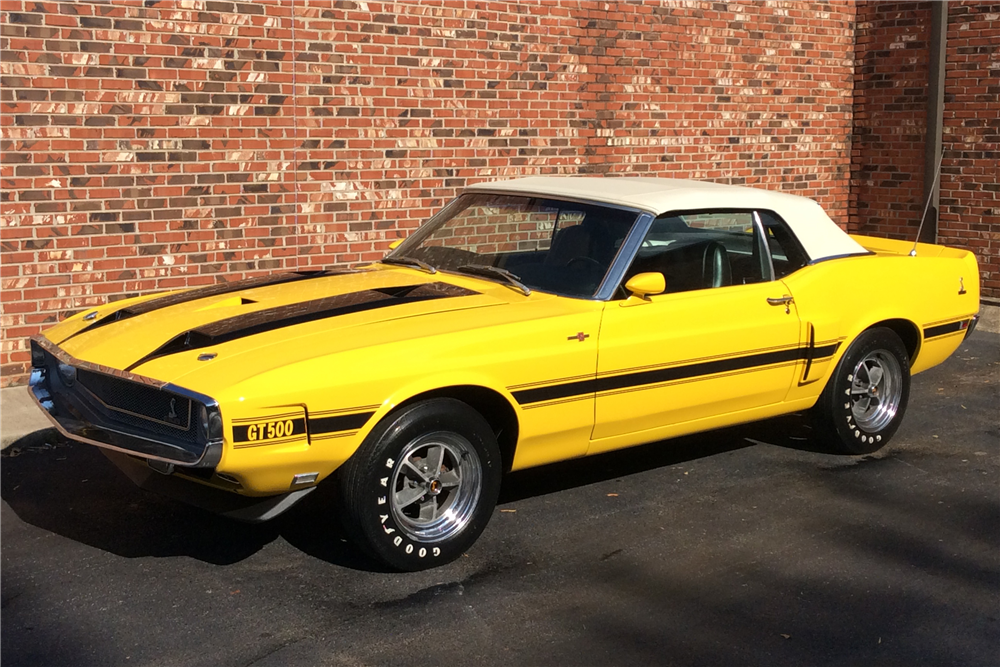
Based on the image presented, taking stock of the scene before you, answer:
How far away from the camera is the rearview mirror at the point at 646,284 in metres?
5.39

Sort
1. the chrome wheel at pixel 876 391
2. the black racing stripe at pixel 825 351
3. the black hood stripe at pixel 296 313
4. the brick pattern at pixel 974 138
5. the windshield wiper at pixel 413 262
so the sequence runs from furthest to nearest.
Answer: the brick pattern at pixel 974 138 < the chrome wheel at pixel 876 391 < the black racing stripe at pixel 825 351 < the windshield wiper at pixel 413 262 < the black hood stripe at pixel 296 313

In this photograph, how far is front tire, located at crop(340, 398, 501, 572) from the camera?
4629 millimetres

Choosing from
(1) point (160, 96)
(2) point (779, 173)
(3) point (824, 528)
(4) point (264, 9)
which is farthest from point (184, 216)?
(2) point (779, 173)

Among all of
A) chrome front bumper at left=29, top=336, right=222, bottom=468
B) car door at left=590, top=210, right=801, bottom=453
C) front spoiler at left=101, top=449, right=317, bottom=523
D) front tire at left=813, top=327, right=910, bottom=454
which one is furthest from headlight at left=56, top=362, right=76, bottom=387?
front tire at left=813, top=327, right=910, bottom=454

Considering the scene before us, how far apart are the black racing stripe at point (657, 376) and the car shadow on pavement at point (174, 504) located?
902 mm

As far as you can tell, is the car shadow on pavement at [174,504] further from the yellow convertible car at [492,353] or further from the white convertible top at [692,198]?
the white convertible top at [692,198]

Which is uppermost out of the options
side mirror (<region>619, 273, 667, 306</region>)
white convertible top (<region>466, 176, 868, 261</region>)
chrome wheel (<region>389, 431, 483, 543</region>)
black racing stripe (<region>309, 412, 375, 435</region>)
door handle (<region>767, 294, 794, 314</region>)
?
white convertible top (<region>466, 176, 868, 261</region>)

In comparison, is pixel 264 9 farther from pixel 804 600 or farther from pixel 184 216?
pixel 804 600

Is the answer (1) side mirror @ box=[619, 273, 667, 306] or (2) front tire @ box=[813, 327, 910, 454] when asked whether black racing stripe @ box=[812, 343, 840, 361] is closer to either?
(2) front tire @ box=[813, 327, 910, 454]

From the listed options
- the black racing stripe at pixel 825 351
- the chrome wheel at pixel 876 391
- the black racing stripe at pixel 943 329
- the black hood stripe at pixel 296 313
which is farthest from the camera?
the black racing stripe at pixel 943 329

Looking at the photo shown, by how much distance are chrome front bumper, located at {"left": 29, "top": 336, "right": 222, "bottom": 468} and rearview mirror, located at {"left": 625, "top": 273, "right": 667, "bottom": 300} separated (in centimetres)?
212

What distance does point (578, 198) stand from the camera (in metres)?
5.93

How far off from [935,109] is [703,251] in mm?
7155

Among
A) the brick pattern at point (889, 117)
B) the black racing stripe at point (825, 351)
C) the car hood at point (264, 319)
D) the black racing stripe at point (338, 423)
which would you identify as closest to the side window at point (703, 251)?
the black racing stripe at point (825, 351)
